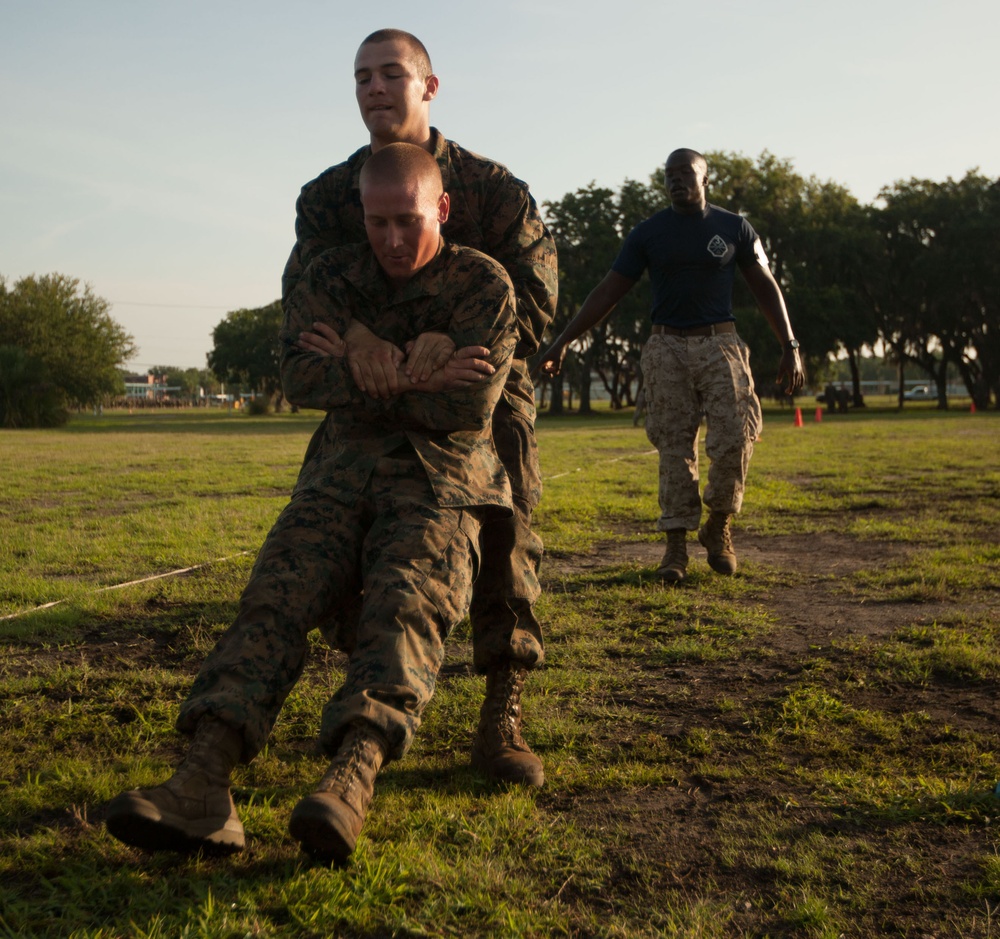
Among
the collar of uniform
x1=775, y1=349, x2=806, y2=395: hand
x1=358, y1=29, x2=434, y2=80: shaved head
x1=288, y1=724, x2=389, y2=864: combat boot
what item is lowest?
x1=288, y1=724, x2=389, y2=864: combat boot

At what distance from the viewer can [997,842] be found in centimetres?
273

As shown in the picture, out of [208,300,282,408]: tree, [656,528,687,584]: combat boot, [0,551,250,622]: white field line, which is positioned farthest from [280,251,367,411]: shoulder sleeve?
[208,300,282,408]: tree

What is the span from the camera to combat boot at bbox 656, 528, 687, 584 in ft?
21.3

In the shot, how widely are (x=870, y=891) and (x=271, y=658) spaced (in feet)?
5.14

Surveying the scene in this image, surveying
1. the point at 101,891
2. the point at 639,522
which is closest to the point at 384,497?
the point at 101,891

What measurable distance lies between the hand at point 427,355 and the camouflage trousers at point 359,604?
0.26m

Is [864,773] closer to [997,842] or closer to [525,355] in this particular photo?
[997,842]

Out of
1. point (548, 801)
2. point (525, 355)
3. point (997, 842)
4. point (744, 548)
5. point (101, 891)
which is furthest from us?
point (744, 548)

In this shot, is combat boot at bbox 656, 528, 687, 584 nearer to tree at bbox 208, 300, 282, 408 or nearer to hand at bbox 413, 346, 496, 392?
hand at bbox 413, 346, 496, 392

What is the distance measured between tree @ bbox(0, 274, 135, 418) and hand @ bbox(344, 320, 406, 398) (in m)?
48.9

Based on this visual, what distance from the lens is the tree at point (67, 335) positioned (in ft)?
166

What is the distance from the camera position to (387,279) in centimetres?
347

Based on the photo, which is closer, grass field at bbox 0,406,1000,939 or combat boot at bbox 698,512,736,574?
grass field at bbox 0,406,1000,939

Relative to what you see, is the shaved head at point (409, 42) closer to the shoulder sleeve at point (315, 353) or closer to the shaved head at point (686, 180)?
the shoulder sleeve at point (315, 353)
